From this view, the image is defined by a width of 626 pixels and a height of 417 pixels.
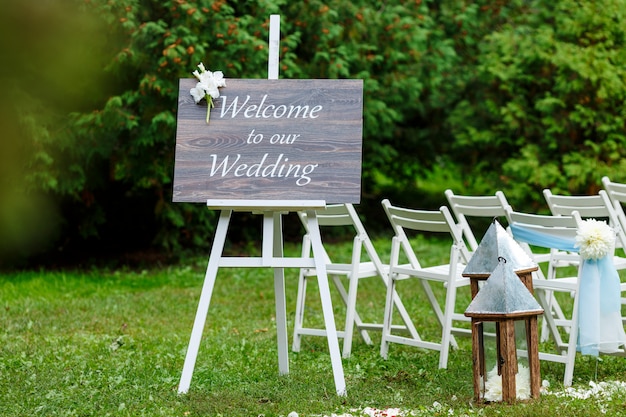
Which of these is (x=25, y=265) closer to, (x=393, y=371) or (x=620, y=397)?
(x=393, y=371)

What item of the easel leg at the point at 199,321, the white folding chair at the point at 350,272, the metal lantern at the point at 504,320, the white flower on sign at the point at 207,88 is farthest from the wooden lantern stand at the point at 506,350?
the white flower on sign at the point at 207,88

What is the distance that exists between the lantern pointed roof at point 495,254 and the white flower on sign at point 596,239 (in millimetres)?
295

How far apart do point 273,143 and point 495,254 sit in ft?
4.17

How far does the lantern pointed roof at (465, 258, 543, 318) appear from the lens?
4438 mm

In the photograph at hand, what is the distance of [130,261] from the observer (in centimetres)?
1095

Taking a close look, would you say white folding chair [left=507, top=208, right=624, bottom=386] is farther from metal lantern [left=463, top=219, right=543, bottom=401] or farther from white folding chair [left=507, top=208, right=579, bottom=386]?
metal lantern [left=463, top=219, right=543, bottom=401]

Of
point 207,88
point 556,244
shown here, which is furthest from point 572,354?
point 207,88

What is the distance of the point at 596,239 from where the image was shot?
485 centimetres

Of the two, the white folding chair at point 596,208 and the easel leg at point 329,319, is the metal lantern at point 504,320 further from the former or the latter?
the white folding chair at point 596,208

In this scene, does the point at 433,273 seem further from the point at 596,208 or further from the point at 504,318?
the point at 504,318

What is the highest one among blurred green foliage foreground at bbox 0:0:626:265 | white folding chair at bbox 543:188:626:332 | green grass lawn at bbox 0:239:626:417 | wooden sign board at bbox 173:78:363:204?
blurred green foliage foreground at bbox 0:0:626:265

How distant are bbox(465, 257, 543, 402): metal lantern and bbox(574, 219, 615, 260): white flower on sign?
0.53 m

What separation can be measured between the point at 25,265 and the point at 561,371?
6.98 m

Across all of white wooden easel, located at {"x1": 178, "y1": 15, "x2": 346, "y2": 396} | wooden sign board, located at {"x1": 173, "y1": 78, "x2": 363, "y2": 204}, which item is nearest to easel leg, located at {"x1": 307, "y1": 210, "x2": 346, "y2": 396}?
white wooden easel, located at {"x1": 178, "y1": 15, "x2": 346, "y2": 396}
